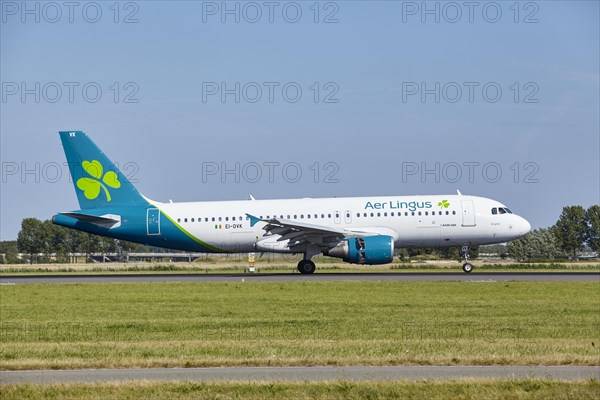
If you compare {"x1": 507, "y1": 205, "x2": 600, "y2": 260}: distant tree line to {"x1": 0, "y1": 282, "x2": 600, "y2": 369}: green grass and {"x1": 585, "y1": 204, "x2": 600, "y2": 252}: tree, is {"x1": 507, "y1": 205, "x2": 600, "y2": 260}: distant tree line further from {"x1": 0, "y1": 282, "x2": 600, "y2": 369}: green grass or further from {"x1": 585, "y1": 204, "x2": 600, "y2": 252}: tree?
{"x1": 0, "y1": 282, "x2": 600, "y2": 369}: green grass

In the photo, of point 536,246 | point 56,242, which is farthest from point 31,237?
point 536,246

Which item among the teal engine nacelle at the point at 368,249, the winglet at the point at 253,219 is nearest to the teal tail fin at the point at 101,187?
the winglet at the point at 253,219

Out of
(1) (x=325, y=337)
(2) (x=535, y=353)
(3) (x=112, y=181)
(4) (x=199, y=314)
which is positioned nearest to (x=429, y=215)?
(3) (x=112, y=181)

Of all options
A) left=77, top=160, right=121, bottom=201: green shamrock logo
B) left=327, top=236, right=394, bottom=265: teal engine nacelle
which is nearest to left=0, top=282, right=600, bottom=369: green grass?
left=327, top=236, right=394, bottom=265: teal engine nacelle

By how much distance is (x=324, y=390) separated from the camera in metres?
12.6

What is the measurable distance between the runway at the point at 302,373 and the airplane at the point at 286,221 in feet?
96.4

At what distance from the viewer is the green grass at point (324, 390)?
1219 centimetres

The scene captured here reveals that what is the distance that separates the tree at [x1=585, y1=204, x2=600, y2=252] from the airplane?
213ft

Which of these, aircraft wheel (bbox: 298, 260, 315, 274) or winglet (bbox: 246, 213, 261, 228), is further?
winglet (bbox: 246, 213, 261, 228)

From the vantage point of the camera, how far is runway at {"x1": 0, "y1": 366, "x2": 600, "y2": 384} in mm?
13609

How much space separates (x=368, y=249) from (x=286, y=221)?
4717 millimetres

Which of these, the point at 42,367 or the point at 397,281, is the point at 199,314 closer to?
the point at 42,367

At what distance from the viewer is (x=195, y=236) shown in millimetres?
48000

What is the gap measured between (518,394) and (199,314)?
581 inches
